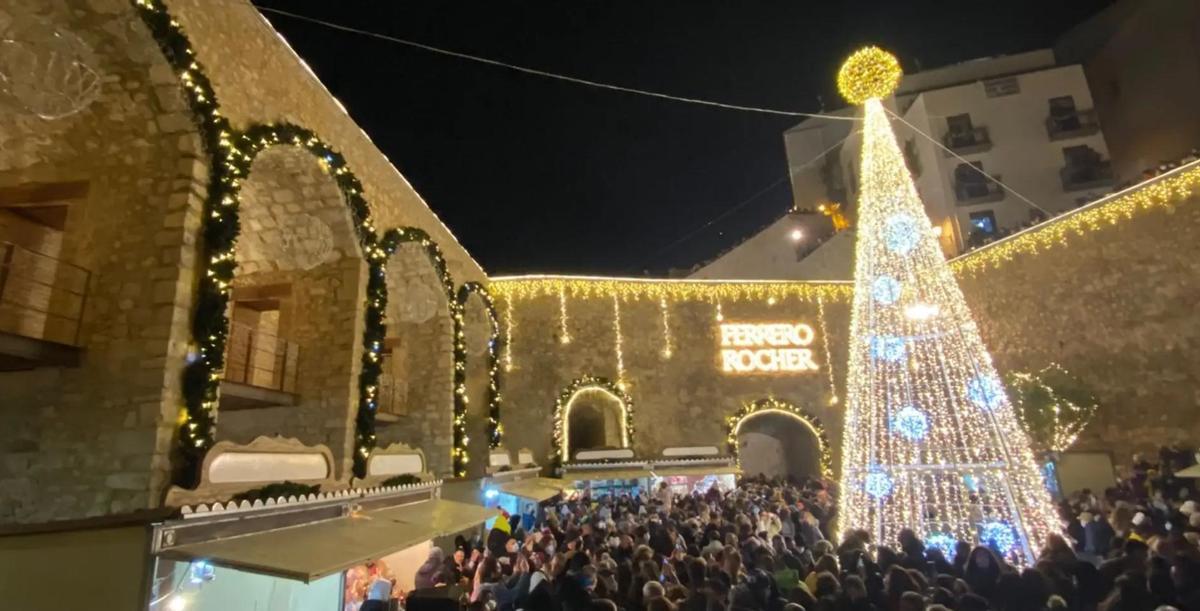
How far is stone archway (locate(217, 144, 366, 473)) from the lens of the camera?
880cm

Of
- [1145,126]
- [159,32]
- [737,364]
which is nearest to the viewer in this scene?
[159,32]

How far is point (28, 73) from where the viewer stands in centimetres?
439

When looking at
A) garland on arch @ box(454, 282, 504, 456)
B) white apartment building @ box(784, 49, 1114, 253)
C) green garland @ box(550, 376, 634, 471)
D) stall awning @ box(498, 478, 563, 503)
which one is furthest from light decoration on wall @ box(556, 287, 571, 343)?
white apartment building @ box(784, 49, 1114, 253)

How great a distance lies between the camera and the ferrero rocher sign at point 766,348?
18453 mm

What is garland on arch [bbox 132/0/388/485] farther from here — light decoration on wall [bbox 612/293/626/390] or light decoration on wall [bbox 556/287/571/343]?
light decoration on wall [bbox 612/293/626/390]

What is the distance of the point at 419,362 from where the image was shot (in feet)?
40.5

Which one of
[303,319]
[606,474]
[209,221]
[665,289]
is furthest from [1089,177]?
[209,221]

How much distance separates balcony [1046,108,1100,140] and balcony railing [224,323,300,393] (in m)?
24.0

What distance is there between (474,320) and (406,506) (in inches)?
265

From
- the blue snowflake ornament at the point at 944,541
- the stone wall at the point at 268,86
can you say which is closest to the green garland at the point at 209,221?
the stone wall at the point at 268,86

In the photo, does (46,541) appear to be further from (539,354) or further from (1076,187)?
(1076,187)

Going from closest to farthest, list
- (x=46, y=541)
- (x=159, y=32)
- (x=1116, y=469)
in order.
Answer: (x=46, y=541)
(x=159, y=32)
(x=1116, y=469)

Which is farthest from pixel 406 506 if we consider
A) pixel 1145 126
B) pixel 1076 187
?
pixel 1145 126

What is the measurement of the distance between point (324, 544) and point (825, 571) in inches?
182
